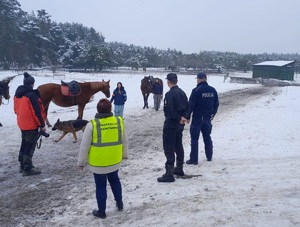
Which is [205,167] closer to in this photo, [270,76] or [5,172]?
[5,172]

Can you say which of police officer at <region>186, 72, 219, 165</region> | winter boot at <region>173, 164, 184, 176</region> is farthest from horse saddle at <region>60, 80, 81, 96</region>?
winter boot at <region>173, 164, 184, 176</region>

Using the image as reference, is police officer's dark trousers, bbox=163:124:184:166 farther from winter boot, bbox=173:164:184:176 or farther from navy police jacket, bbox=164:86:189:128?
winter boot, bbox=173:164:184:176

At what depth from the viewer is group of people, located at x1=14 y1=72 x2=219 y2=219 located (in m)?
4.11

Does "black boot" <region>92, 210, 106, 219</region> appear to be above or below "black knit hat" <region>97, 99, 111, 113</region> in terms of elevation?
below

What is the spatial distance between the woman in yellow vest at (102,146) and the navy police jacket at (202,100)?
2.49 meters

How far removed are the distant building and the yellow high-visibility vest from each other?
53088 mm

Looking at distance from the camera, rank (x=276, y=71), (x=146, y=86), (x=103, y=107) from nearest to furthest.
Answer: (x=103, y=107)
(x=146, y=86)
(x=276, y=71)

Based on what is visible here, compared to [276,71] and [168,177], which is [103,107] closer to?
[168,177]

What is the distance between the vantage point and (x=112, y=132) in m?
4.15

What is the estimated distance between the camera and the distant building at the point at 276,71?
52.5m

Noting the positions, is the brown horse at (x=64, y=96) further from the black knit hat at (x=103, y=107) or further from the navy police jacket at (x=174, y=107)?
the black knit hat at (x=103, y=107)

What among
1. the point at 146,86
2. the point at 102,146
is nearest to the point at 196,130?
the point at 102,146

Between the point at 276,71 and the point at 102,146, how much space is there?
55.0m

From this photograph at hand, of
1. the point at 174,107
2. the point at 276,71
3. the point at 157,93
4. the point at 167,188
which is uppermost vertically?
the point at 276,71
